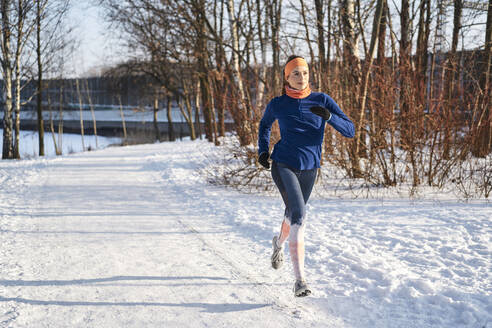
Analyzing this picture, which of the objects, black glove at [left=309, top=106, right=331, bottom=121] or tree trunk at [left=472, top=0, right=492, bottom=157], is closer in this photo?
black glove at [left=309, top=106, right=331, bottom=121]

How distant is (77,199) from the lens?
8.59 metres

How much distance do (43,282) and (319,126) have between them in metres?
3.04

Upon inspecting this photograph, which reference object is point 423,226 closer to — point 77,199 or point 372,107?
point 372,107

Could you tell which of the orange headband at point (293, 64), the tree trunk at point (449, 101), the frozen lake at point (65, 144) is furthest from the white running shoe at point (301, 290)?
the frozen lake at point (65, 144)

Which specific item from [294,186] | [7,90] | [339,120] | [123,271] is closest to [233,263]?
[123,271]

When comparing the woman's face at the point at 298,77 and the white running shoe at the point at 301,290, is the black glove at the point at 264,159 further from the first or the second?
the white running shoe at the point at 301,290

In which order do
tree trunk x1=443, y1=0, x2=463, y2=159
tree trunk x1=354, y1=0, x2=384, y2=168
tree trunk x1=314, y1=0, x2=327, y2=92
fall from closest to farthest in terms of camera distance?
tree trunk x1=443, y1=0, x2=463, y2=159, tree trunk x1=354, y1=0, x2=384, y2=168, tree trunk x1=314, y1=0, x2=327, y2=92

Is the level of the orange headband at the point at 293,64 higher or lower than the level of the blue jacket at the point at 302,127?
higher

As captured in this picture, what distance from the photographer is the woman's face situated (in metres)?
3.68

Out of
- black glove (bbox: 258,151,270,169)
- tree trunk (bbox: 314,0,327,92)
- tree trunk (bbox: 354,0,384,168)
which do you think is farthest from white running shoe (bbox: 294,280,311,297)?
tree trunk (bbox: 314,0,327,92)

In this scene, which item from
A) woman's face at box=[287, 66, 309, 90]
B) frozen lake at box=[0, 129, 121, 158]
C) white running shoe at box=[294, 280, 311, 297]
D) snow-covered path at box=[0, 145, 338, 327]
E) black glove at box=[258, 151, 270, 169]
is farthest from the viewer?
frozen lake at box=[0, 129, 121, 158]

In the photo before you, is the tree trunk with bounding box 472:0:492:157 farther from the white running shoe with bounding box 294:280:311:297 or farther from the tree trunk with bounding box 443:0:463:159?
the white running shoe with bounding box 294:280:311:297

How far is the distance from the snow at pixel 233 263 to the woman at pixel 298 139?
2.07ft

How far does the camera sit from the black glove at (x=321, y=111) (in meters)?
3.57
